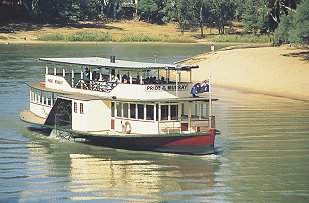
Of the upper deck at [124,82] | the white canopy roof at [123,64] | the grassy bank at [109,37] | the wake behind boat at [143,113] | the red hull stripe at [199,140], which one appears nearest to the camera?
the red hull stripe at [199,140]

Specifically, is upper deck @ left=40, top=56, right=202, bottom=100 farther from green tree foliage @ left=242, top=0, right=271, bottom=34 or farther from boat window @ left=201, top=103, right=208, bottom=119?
green tree foliage @ left=242, top=0, right=271, bottom=34

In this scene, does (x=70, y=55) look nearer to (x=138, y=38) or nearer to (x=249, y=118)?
(x=138, y=38)

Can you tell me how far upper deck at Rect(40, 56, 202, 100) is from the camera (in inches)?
1448

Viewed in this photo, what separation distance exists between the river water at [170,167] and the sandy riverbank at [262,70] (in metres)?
11.3

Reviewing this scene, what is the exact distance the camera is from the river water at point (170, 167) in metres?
29.9

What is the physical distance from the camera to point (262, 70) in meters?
66.2

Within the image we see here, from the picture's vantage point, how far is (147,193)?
30047mm

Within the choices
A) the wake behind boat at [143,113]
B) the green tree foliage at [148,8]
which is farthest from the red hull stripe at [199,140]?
the green tree foliage at [148,8]

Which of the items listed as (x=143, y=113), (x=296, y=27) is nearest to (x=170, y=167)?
(x=143, y=113)

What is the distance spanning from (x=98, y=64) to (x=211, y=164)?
788 centimetres

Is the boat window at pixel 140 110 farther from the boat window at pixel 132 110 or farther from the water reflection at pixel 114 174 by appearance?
the water reflection at pixel 114 174

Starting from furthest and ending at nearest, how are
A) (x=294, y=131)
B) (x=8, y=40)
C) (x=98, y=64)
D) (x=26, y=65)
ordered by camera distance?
1. (x=8, y=40)
2. (x=26, y=65)
3. (x=294, y=131)
4. (x=98, y=64)

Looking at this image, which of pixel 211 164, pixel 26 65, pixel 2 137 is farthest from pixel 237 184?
pixel 26 65

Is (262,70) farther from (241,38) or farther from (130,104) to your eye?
(241,38)
